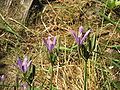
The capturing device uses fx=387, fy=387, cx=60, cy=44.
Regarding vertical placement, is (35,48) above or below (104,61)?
above

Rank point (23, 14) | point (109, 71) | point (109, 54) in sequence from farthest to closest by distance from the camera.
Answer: point (23, 14)
point (109, 54)
point (109, 71)

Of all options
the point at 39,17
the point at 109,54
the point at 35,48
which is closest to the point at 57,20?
the point at 39,17

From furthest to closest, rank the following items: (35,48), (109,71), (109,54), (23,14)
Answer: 1. (23,14)
2. (35,48)
3. (109,54)
4. (109,71)

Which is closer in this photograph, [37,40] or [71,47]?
[71,47]

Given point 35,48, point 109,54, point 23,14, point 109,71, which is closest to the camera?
point 109,71

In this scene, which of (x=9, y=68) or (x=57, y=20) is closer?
A: (x=9, y=68)

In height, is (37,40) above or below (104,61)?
above

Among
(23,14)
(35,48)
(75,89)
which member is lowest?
(75,89)

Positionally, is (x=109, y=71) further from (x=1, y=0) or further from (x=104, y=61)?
→ (x=1, y=0)

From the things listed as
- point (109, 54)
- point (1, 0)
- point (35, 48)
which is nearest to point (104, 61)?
point (109, 54)

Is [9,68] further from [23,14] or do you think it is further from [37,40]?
[23,14]
